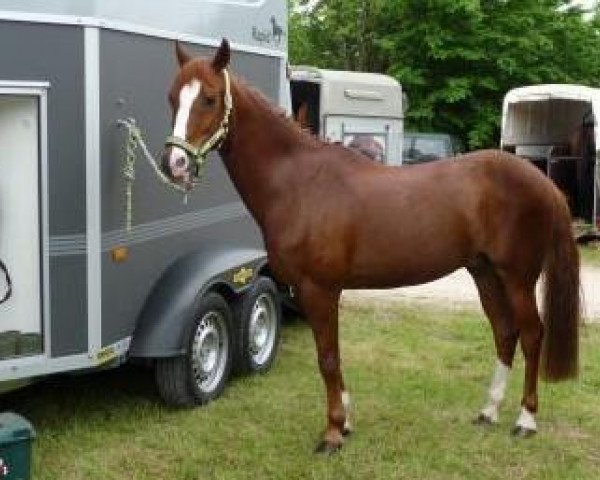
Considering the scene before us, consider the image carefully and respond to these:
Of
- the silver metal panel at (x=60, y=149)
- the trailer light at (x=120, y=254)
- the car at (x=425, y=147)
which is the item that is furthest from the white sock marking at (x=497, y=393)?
the car at (x=425, y=147)

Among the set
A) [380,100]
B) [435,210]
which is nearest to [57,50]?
[435,210]

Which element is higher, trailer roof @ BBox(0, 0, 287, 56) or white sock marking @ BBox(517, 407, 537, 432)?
trailer roof @ BBox(0, 0, 287, 56)

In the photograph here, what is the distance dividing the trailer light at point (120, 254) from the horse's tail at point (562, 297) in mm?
2369

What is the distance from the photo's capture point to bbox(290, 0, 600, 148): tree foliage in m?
22.3

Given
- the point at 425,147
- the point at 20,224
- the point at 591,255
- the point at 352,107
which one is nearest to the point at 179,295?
the point at 20,224

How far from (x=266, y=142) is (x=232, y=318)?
1581 mm

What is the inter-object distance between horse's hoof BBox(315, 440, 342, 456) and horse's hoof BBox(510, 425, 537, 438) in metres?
1.04

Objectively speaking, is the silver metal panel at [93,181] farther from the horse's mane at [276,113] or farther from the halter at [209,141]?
the horse's mane at [276,113]

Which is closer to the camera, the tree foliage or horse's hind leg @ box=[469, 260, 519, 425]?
horse's hind leg @ box=[469, 260, 519, 425]

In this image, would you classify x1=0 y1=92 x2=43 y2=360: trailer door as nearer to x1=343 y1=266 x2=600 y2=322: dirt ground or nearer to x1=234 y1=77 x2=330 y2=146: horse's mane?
x1=234 y1=77 x2=330 y2=146: horse's mane

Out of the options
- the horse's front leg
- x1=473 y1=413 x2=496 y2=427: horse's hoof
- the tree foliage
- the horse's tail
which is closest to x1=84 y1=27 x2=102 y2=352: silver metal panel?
the horse's front leg

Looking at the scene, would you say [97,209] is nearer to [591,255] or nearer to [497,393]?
[497,393]

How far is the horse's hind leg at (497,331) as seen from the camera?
5699 millimetres

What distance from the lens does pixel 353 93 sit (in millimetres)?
13039
